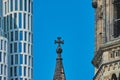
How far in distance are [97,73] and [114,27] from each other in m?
2.20

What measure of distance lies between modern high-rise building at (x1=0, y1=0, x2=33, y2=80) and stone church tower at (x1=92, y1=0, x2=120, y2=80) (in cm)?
12918

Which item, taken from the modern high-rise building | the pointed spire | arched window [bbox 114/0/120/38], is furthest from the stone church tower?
the modern high-rise building

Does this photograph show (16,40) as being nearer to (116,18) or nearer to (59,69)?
(59,69)

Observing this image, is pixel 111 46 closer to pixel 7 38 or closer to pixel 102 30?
pixel 102 30

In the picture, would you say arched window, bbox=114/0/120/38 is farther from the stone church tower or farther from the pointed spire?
the pointed spire

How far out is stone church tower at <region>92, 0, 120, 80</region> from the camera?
28938mm

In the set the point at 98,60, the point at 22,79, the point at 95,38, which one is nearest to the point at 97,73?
the point at 98,60

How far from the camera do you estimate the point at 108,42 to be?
2955 cm

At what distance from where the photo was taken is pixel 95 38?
3288cm

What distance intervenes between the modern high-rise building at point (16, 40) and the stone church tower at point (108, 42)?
129 meters

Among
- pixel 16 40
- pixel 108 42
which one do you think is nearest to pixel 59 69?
pixel 108 42

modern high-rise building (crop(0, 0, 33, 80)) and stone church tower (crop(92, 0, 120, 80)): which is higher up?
modern high-rise building (crop(0, 0, 33, 80))

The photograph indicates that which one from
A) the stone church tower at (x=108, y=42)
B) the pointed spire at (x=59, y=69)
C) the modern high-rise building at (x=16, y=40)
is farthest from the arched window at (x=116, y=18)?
the modern high-rise building at (x=16, y=40)

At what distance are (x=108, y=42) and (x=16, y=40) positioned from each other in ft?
462
